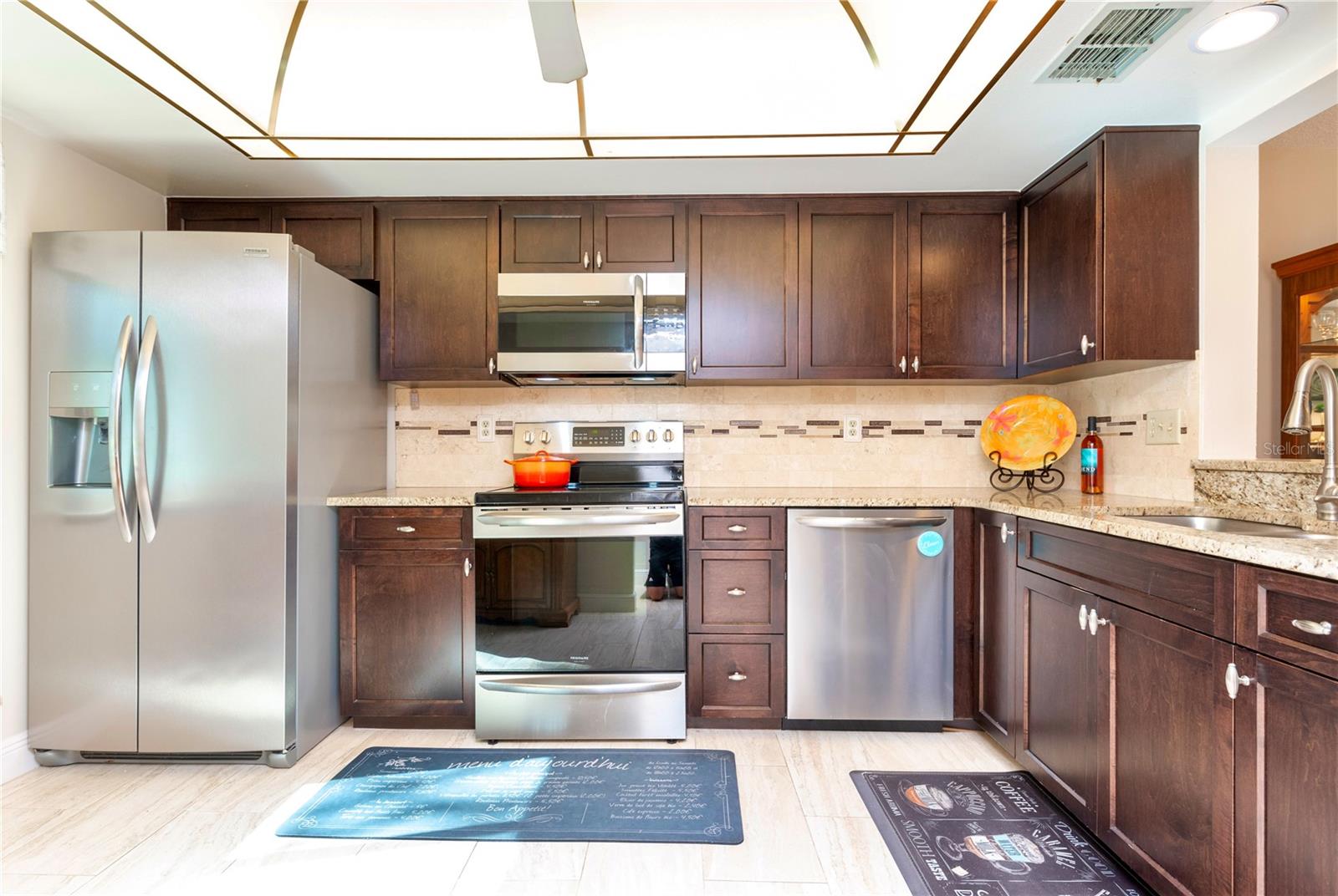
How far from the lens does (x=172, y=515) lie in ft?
7.38

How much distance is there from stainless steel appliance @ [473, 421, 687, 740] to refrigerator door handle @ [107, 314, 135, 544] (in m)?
1.08

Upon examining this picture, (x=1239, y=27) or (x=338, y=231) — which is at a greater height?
(x=1239, y=27)

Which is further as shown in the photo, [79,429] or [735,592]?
[735,592]

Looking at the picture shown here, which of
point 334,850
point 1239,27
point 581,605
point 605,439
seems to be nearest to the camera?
point 1239,27

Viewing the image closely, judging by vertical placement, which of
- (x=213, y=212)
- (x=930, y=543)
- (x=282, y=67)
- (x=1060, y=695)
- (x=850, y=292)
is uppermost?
(x=282, y=67)

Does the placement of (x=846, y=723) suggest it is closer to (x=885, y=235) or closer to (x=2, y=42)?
(x=885, y=235)

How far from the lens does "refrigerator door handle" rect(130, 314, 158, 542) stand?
7.05 ft

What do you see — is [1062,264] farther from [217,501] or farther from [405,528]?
[217,501]

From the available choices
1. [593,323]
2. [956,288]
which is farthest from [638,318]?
[956,288]

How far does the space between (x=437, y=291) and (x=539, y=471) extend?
87 cm

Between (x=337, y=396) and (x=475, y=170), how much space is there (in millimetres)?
997

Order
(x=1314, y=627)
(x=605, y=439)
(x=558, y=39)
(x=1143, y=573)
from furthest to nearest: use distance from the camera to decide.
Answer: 1. (x=605, y=439)
2. (x=1143, y=573)
3. (x=558, y=39)
4. (x=1314, y=627)

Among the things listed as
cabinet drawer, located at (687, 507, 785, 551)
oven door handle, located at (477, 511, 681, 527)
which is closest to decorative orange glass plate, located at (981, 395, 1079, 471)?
cabinet drawer, located at (687, 507, 785, 551)

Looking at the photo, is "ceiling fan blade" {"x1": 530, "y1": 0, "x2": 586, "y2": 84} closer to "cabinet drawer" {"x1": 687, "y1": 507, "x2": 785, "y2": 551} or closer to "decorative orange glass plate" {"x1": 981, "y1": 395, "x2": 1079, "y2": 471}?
"cabinet drawer" {"x1": 687, "y1": 507, "x2": 785, "y2": 551}
